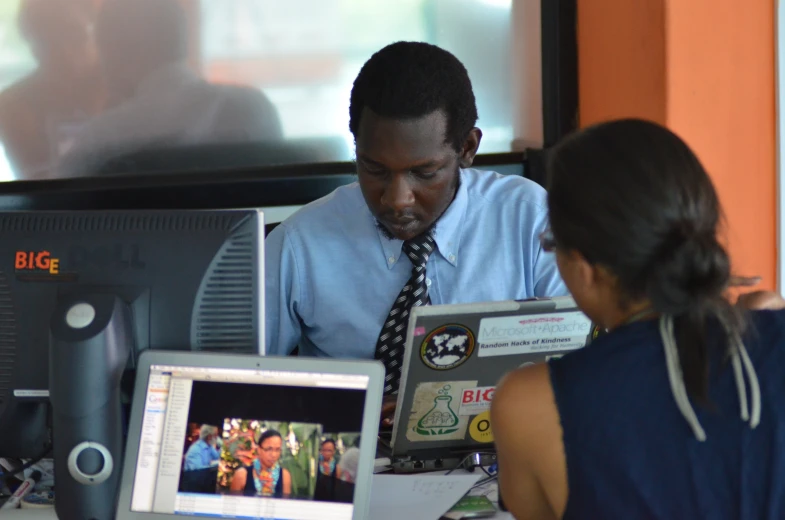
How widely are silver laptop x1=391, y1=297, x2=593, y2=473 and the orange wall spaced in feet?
4.58

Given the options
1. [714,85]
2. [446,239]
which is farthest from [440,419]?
[714,85]

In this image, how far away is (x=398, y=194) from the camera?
5.79 feet

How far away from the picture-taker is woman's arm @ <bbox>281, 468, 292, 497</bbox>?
1.16 meters

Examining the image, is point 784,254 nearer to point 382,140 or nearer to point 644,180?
point 382,140

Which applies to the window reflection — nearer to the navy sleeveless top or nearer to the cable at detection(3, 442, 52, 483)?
the cable at detection(3, 442, 52, 483)

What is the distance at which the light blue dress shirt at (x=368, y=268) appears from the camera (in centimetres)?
191

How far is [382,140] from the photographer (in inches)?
68.9

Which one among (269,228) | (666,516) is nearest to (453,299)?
(269,228)

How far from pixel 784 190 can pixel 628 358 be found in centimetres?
195

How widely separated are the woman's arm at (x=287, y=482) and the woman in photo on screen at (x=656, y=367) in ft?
1.00

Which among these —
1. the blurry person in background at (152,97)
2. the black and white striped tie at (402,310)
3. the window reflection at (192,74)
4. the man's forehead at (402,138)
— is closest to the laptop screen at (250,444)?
the black and white striped tie at (402,310)

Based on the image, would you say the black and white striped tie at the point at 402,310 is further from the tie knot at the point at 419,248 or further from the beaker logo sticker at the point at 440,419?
the beaker logo sticker at the point at 440,419

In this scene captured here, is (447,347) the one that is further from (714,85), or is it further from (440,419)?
(714,85)

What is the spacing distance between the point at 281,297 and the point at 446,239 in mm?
368
